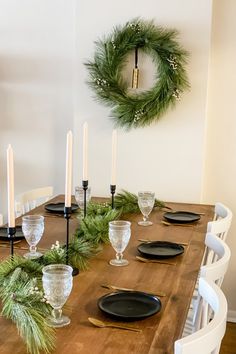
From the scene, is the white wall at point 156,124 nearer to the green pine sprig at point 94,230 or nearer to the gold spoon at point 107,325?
the green pine sprig at point 94,230

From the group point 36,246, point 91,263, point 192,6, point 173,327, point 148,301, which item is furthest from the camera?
point 192,6

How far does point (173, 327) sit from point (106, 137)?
1992mm

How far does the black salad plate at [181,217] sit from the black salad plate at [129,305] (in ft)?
3.34

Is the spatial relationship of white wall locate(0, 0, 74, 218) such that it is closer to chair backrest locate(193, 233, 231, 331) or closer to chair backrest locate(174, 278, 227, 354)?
chair backrest locate(193, 233, 231, 331)

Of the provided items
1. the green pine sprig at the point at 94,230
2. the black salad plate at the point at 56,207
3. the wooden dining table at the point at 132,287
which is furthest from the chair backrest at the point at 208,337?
the black salad plate at the point at 56,207

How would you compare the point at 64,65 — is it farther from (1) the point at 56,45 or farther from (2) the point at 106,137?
(2) the point at 106,137

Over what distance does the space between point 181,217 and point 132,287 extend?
1.02m

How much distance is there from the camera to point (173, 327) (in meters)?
1.33

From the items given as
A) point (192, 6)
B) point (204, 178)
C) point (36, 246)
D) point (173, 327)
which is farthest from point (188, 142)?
point (173, 327)

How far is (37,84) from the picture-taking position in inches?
137

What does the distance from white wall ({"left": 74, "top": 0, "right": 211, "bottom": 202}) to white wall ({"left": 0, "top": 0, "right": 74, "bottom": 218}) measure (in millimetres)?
331

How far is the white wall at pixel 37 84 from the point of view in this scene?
342 centimetres

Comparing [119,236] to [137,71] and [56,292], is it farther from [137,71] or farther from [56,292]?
[137,71]

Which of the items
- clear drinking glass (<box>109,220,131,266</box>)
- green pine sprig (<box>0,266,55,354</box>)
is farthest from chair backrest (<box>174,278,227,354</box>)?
clear drinking glass (<box>109,220,131,266</box>)
